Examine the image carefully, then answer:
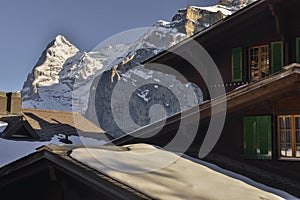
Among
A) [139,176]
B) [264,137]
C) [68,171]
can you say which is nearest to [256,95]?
[264,137]

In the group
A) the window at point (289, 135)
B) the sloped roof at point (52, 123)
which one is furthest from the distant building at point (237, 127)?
the sloped roof at point (52, 123)

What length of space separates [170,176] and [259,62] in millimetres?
5962

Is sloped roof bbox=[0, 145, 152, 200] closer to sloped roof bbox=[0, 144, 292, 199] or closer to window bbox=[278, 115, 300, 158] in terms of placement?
sloped roof bbox=[0, 144, 292, 199]

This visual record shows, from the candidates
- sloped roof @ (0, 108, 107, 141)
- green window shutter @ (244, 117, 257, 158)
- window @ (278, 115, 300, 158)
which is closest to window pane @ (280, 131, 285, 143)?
window @ (278, 115, 300, 158)

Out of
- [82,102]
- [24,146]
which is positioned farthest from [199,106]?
[82,102]

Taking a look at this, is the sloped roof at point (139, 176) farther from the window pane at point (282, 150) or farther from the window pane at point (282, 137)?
the window pane at point (282, 137)

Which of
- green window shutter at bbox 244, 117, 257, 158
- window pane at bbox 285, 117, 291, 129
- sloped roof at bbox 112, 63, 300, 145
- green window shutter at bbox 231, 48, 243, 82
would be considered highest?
green window shutter at bbox 231, 48, 243, 82

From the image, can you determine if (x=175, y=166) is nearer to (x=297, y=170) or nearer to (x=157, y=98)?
(x=297, y=170)

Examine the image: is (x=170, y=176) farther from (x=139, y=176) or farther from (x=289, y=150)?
(x=289, y=150)

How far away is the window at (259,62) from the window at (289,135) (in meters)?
2.08

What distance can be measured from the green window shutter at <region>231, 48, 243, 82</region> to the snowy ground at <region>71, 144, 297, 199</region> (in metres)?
3.76

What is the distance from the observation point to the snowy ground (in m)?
6.13

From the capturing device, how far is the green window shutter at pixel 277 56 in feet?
35.3

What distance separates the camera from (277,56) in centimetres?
1078
